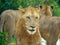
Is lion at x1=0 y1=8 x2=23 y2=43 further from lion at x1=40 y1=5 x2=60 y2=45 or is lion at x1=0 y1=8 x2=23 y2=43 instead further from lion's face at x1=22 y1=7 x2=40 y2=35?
lion's face at x1=22 y1=7 x2=40 y2=35

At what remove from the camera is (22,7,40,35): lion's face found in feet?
28.7

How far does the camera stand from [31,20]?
29.1 ft

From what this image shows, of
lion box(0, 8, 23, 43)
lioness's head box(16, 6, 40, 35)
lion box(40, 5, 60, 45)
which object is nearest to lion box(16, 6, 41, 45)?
lioness's head box(16, 6, 40, 35)

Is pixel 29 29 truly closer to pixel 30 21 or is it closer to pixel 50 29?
pixel 30 21

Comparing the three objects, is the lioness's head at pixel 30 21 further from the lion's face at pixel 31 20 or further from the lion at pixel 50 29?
the lion at pixel 50 29

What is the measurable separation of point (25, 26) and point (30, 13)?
A: 328mm

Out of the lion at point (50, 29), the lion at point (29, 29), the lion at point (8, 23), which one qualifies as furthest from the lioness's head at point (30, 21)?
the lion at point (8, 23)

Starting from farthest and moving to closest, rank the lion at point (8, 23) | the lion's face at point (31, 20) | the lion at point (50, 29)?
the lion at point (8, 23)
the lion at point (50, 29)
the lion's face at point (31, 20)

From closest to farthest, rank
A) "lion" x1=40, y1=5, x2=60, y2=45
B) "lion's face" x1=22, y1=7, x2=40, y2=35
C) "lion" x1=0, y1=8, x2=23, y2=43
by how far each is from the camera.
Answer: "lion's face" x1=22, y1=7, x2=40, y2=35
"lion" x1=40, y1=5, x2=60, y2=45
"lion" x1=0, y1=8, x2=23, y2=43

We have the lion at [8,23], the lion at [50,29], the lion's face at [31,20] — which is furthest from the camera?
the lion at [8,23]

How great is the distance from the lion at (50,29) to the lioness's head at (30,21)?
7.71 feet

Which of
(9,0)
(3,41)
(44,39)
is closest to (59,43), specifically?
(44,39)

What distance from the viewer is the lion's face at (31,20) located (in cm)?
876

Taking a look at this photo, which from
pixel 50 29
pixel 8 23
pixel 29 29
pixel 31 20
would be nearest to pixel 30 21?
pixel 31 20
